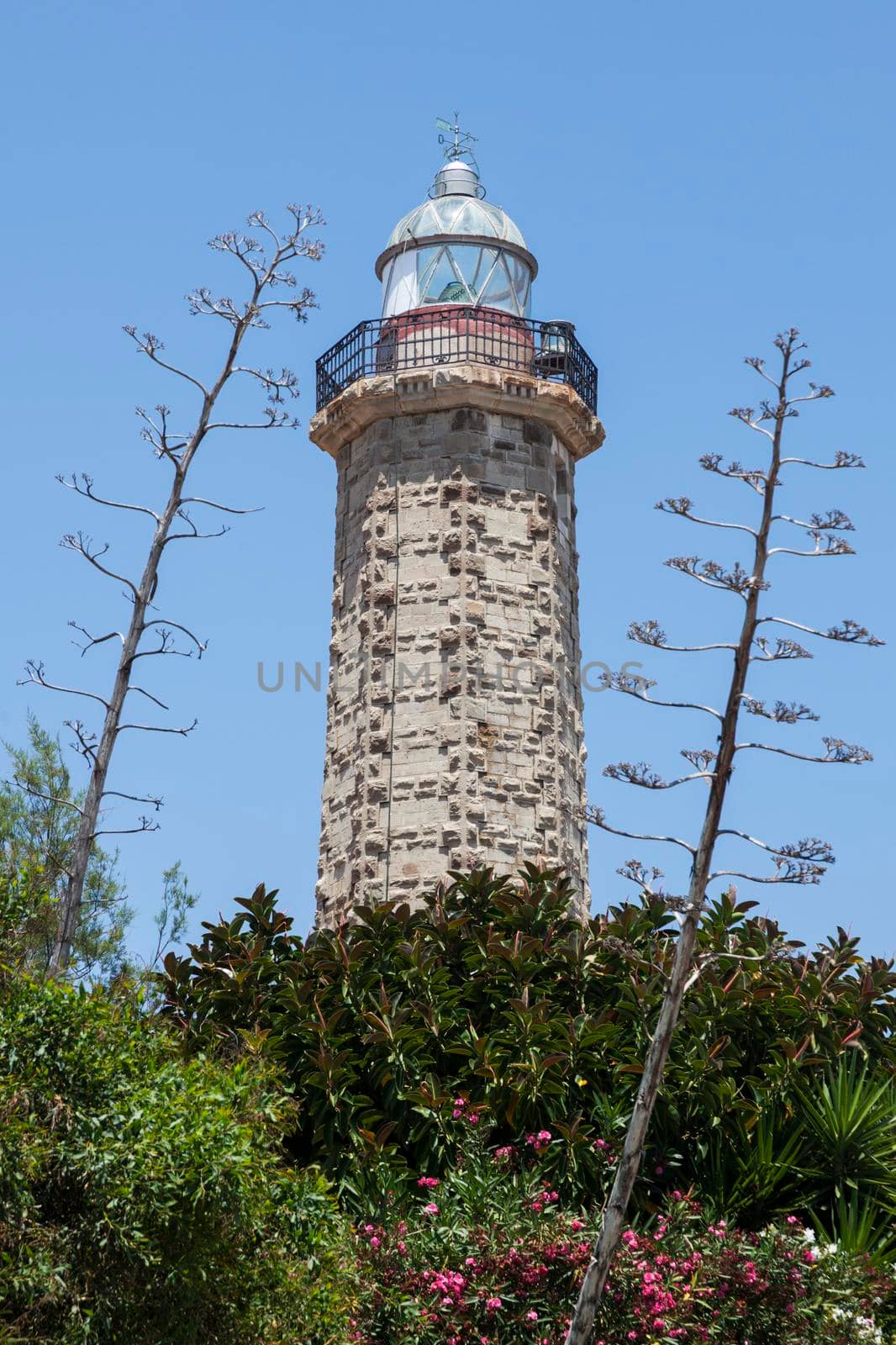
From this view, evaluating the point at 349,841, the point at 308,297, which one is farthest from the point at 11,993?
the point at 349,841

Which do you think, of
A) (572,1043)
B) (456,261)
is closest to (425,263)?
(456,261)

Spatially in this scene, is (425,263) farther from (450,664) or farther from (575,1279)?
(575,1279)

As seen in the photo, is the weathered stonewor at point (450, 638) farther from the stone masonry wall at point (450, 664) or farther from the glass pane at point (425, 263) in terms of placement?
the glass pane at point (425, 263)

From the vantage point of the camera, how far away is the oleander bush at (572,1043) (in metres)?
15.4

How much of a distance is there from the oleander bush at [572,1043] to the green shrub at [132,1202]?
2.08 meters

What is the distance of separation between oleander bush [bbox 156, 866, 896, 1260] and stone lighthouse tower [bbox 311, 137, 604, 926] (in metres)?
3.05

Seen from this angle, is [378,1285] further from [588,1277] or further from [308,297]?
[308,297]

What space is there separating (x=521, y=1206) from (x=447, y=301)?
12068mm

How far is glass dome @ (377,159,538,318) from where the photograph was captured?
2344 cm

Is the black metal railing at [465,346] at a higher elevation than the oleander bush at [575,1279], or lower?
higher

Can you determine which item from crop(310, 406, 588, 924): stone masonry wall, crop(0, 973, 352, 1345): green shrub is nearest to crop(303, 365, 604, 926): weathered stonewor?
crop(310, 406, 588, 924): stone masonry wall

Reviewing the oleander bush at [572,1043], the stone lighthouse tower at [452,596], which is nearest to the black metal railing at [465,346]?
the stone lighthouse tower at [452,596]

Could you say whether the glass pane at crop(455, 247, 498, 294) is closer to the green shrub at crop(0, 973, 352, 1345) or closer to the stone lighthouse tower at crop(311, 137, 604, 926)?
the stone lighthouse tower at crop(311, 137, 604, 926)

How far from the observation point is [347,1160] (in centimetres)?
1562
